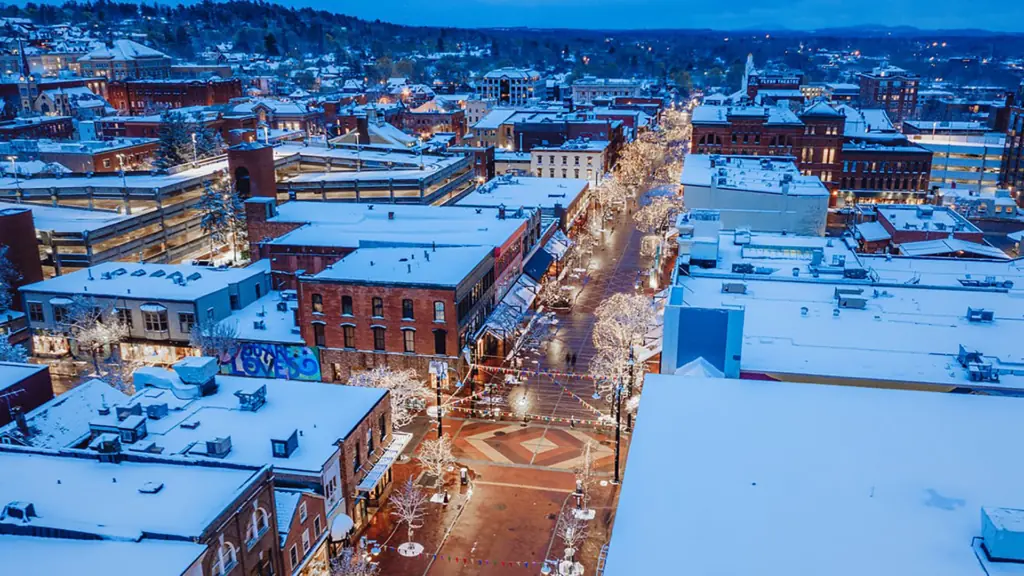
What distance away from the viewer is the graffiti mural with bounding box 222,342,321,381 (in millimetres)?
54312

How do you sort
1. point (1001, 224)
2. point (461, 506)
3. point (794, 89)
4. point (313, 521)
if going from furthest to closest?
point (794, 89)
point (1001, 224)
point (461, 506)
point (313, 521)

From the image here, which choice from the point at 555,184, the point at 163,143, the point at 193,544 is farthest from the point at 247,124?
the point at 193,544

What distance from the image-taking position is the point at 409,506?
38344 millimetres

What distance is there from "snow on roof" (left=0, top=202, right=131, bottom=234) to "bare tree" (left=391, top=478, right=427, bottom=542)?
43.7m

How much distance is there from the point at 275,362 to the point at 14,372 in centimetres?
1734

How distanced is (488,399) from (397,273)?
1068 centimetres

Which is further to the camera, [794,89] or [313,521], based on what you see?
[794,89]

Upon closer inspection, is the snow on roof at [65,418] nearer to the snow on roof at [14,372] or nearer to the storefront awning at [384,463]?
the snow on roof at [14,372]

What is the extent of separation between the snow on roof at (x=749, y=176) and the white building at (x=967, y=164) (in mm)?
48941

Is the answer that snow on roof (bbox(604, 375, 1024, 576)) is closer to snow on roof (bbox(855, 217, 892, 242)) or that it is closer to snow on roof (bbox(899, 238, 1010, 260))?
snow on roof (bbox(899, 238, 1010, 260))

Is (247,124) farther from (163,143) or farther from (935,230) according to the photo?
(935,230)

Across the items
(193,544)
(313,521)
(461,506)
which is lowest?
Result: (461,506)

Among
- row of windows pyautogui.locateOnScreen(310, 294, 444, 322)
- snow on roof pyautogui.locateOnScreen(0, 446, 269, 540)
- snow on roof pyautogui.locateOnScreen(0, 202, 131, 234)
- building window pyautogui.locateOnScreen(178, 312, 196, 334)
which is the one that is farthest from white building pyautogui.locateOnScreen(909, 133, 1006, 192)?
snow on roof pyautogui.locateOnScreen(0, 446, 269, 540)

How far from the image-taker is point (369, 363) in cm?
5403
